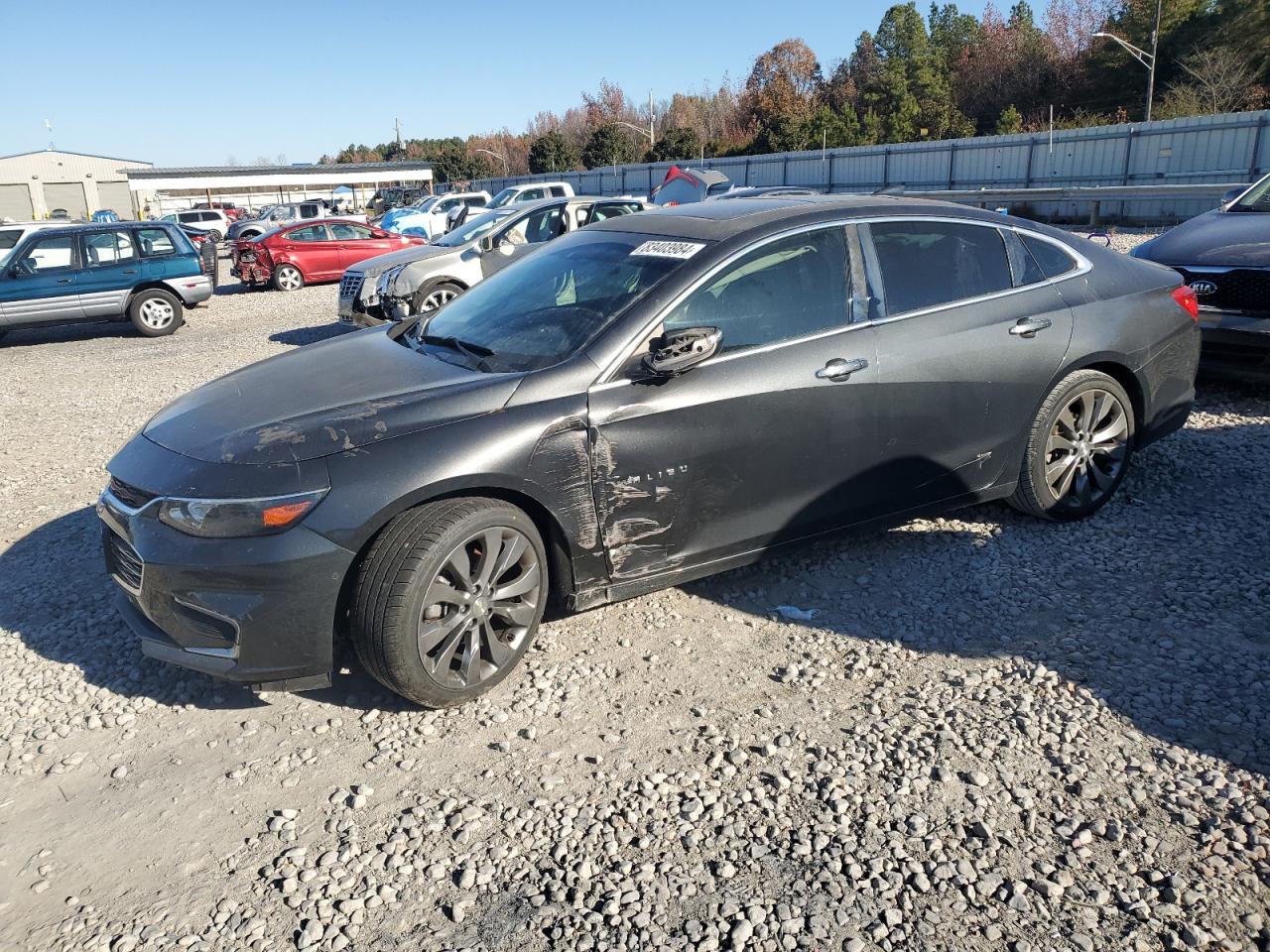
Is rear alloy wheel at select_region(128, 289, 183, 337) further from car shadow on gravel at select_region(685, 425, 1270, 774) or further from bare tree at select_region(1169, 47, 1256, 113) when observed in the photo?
bare tree at select_region(1169, 47, 1256, 113)

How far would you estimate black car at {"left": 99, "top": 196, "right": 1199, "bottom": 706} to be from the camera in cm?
330

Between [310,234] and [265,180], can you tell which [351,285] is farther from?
[265,180]

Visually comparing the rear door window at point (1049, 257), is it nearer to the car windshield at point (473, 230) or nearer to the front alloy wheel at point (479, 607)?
the front alloy wheel at point (479, 607)

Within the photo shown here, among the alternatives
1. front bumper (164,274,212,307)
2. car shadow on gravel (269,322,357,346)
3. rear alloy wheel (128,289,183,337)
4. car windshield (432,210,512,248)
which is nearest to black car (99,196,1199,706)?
car windshield (432,210,512,248)

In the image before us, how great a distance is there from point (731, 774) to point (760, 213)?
2.52 m

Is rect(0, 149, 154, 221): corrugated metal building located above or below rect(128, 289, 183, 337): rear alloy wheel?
above

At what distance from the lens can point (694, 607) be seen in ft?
14.2

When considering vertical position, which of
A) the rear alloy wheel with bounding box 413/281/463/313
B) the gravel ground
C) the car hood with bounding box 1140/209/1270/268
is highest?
the car hood with bounding box 1140/209/1270/268

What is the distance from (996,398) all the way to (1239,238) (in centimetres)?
382

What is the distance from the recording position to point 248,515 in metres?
3.25

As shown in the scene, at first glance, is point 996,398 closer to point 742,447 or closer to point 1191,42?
point 742,447

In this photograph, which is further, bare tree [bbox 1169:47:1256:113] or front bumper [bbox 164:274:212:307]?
bare tree [bbox 1169:47:1256:113]

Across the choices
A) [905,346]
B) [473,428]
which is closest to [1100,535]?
[905,346]

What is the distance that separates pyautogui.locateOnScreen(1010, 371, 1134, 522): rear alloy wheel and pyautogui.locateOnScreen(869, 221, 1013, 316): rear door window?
0.68m
